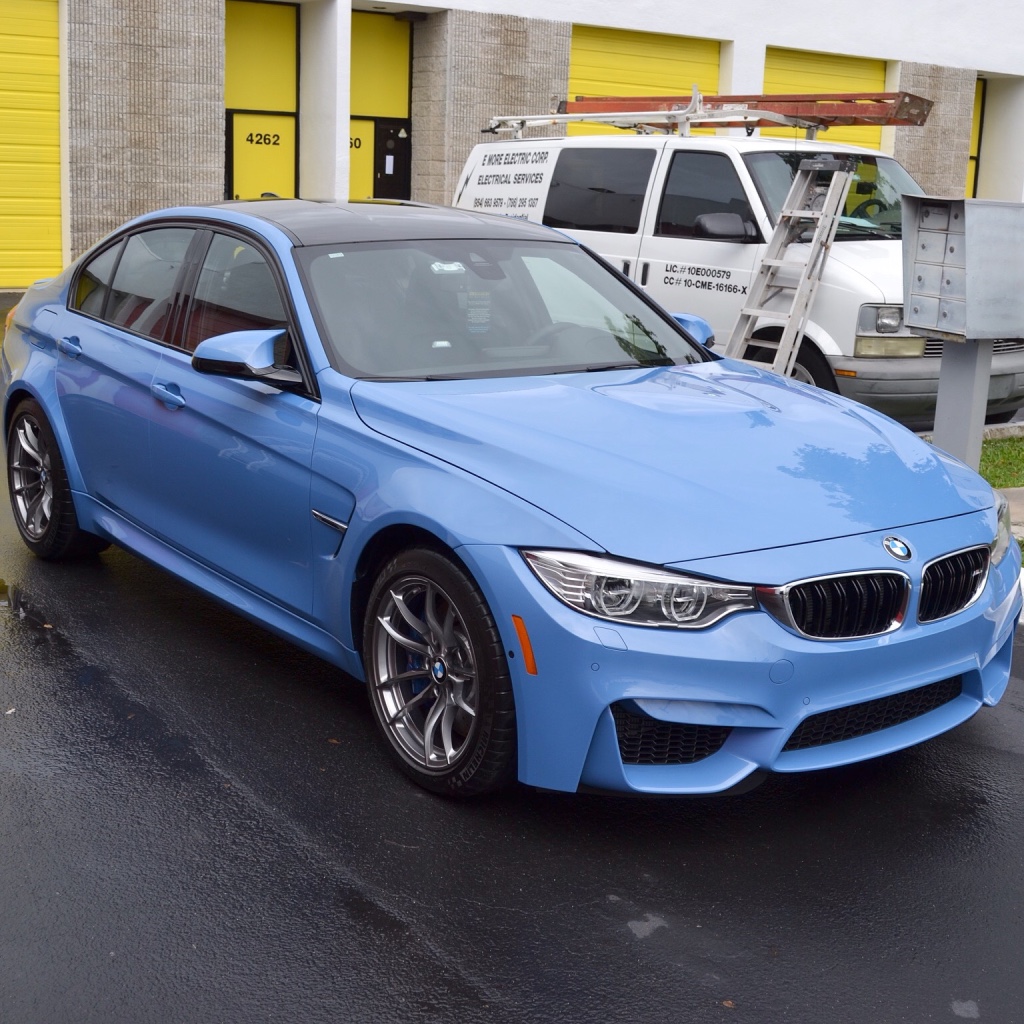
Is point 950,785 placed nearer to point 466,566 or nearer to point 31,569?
point 466,566

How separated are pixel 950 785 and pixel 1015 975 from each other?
3.57 ft

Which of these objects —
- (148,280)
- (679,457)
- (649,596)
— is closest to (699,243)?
(148,280)

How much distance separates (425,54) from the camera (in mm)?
20250

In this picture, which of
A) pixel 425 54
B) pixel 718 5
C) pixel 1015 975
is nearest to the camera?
pixel 1015 975

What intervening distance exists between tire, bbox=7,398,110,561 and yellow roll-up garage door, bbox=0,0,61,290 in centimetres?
1224

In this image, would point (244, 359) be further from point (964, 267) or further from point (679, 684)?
point (964, 267)

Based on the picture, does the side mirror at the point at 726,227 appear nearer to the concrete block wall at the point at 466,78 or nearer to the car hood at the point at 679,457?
the car hood at the point at 679,457

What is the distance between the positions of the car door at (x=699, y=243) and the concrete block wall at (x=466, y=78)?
10002mm

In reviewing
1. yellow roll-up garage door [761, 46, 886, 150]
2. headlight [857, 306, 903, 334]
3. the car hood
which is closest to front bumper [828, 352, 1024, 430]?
headlight [857, 306, 903, 334]

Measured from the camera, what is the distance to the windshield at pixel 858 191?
32.3ft

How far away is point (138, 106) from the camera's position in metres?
17.8

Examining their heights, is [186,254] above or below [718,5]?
below

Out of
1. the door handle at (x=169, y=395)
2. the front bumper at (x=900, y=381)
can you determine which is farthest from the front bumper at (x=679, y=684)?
the front bumper at (x=900, y=381)

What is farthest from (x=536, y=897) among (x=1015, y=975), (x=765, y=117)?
(x=765, y=117)
